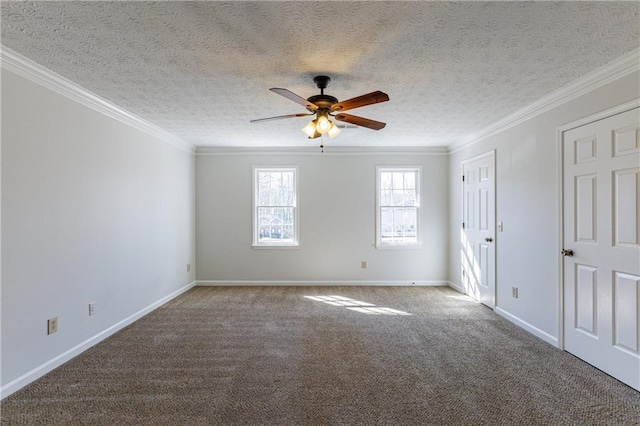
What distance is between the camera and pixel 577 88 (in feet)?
9.25

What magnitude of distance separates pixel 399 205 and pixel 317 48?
3954 mm

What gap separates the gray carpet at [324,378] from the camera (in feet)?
6.79

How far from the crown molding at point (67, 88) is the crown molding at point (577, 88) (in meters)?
4.34

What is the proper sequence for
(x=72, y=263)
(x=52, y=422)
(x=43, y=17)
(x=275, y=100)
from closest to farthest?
(x=43, y=17), (x=52, y=422), (x=72, y=263), (x=275, y=100)

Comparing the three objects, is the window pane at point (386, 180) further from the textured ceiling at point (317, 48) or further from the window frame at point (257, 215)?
the textured ceiling at point (317, 48)

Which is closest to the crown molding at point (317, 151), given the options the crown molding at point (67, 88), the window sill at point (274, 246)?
the crown molding at point (67, 88)

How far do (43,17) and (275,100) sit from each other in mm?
1807

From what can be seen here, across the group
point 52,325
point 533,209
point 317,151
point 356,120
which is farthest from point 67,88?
point 533,209

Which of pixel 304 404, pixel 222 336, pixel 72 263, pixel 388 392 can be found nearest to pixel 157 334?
pixel 222 336

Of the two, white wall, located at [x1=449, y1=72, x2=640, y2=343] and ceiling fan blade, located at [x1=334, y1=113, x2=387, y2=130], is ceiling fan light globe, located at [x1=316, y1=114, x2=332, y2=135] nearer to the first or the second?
ceiling fan blade, located at [x1=334, y1=113, x2=387, y2=130]

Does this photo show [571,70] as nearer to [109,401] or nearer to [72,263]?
[109,401]

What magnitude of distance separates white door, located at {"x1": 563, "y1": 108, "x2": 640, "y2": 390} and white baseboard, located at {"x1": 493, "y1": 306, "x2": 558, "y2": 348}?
0.17m

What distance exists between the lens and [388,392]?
2.31 metres

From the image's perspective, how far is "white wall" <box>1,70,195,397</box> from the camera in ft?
7.66
